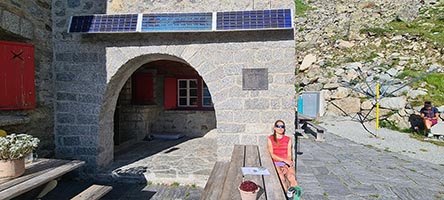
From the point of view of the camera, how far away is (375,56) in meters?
11.7

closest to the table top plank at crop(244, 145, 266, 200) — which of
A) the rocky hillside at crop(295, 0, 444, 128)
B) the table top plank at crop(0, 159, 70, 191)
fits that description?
the table top plank at crop(0, 159, 70, 191)

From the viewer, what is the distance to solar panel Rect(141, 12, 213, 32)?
148 inches

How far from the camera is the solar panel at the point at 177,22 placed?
3.77 metres

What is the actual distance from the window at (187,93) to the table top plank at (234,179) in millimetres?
5147

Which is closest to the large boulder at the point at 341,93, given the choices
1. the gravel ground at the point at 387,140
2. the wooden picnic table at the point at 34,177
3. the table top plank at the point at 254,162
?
the gravel ground at the point at 387,140

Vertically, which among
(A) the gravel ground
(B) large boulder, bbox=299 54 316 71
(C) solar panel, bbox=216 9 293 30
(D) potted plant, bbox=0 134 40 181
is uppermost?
(B) large boulder, bbox=299 54 316 71

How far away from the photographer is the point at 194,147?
6203 mm

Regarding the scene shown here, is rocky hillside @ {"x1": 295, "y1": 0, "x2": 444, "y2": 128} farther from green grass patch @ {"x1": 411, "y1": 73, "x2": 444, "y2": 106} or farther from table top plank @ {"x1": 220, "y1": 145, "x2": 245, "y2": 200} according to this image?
table top plank @ {"x1": 220, "y1": 145, "x2": 245, "y2": 200}

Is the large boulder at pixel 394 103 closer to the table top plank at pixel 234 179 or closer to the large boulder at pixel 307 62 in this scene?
the large boulder at pixel 307 62

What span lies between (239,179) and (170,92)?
19.4 feet

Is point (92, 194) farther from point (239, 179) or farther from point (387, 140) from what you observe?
point (387, 140)

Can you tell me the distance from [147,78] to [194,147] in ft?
9.16

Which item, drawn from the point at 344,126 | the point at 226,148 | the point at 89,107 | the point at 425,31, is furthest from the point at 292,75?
the point at 425,31

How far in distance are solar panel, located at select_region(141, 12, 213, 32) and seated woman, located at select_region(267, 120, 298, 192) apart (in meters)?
1.83
